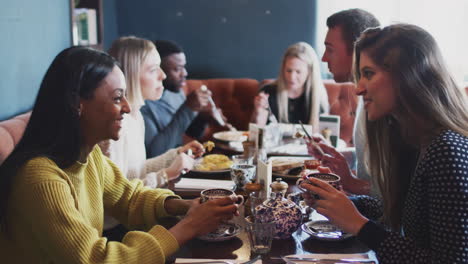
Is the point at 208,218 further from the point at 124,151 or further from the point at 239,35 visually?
the point at 239,35

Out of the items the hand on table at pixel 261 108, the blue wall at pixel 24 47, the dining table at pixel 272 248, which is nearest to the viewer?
the dining table at pixel 272 248

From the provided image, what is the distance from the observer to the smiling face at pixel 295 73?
3.49m

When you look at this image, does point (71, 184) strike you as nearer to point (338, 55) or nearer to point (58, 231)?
point (58, 231)

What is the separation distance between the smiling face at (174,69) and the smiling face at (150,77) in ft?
2.09

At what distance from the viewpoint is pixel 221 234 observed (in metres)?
1.25

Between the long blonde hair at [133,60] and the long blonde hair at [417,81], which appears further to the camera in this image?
the long blonde hair at [133,60]

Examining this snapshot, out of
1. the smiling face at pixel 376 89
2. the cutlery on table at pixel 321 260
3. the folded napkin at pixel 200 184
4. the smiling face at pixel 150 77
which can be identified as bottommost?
the folded napkin at pixel 200 184

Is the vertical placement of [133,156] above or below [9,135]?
below

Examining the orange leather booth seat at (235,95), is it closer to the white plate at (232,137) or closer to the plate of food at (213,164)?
the white plate at (232,137)

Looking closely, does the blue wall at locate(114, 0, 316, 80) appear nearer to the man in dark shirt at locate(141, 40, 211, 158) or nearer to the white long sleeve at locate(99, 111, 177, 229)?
the man in dark shirt at locate(141, 40, 211, 158)

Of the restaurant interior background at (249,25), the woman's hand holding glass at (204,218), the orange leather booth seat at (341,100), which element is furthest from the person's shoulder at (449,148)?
the restaurant interior background at (249,25)

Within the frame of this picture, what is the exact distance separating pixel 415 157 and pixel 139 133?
1.27 meters

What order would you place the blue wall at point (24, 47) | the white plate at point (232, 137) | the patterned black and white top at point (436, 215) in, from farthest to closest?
the white plate at point (232, 137) < the blue wall at point (24, 47) < the patterned black and white top at point (436, 215)

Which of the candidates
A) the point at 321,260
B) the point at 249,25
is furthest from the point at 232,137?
the point at 249,25
